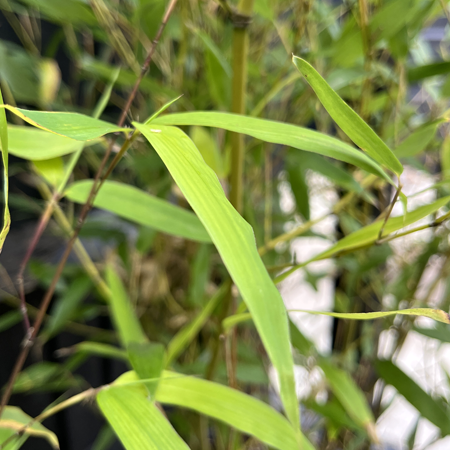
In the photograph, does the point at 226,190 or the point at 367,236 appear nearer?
the point at 367,236

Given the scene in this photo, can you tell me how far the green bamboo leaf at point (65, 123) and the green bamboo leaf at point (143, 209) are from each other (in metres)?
0.12

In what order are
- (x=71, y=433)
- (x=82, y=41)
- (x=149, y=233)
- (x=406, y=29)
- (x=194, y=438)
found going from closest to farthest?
(x=406, y=29) → (x=149, y=233) → (x=194, y=438) → (x=82, y=41) → (x=71, y=433)

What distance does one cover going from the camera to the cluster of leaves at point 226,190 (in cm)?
17

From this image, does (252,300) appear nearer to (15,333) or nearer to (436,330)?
(436,330)

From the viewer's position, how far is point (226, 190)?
15.4 inches

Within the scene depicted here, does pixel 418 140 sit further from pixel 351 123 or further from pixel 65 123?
pixel 65 123

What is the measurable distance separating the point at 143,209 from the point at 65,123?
0.14m

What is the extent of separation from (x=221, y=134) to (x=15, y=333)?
0.48m

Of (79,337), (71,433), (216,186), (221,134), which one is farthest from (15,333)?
(216,186)

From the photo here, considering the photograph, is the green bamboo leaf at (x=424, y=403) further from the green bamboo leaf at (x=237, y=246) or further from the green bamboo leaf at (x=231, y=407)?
the green bamboo leaf at (x=237, y=246)

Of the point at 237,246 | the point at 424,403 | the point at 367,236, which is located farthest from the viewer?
the point at 424,403

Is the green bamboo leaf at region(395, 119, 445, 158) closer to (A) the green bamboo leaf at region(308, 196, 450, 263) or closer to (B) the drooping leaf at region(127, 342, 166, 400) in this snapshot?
(A) the green bamboo leaf at region(308, 196, 450, 263)

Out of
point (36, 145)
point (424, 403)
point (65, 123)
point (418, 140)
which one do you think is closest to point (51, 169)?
point (36, 145)

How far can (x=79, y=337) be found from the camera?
0.73m
